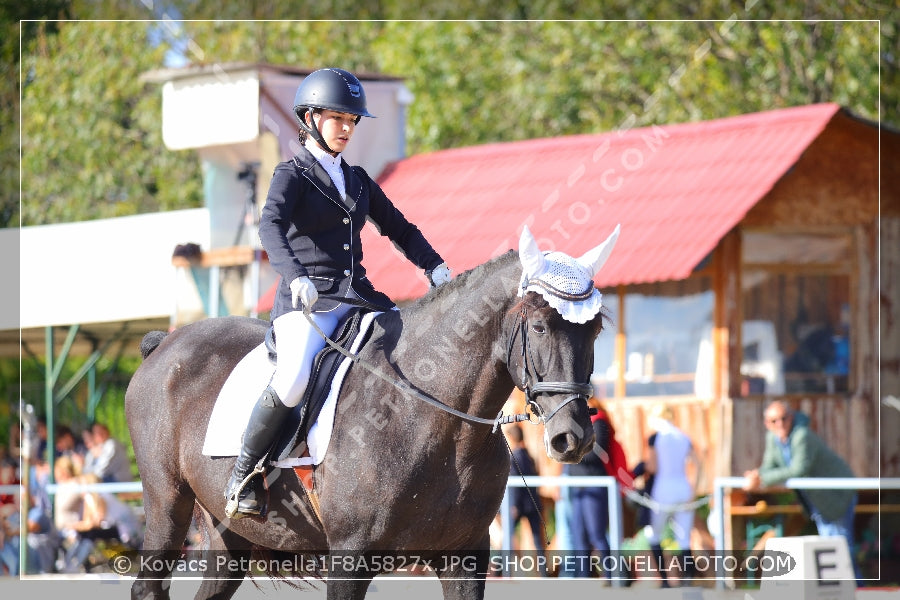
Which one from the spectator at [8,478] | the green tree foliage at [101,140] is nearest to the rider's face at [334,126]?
the spectator at [8,478]

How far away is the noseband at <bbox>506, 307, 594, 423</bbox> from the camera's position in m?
5.24

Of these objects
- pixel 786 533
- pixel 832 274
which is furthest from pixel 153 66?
pixel 786 533

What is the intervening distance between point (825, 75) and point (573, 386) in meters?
18.0

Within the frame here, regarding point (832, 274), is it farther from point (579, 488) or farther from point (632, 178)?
point (579, 488)

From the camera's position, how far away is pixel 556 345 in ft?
17.6

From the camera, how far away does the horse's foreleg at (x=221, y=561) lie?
6965 mm

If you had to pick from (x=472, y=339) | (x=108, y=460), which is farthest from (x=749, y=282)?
(x=472, y=339)

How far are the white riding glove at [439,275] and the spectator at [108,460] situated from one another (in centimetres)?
867

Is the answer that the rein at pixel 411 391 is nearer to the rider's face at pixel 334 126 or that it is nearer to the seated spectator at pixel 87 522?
the rider's face at pixel 334 126

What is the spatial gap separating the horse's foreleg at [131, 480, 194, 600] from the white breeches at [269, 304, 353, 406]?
1.29 m

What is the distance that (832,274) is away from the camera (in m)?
14.7

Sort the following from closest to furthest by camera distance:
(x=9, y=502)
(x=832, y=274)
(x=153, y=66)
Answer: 1. (x=832, y=274)
2. (x=9, y=502)
3. (x=153, y=66)

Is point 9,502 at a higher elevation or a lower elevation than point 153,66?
lower

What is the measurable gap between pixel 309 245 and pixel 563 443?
1665mm
